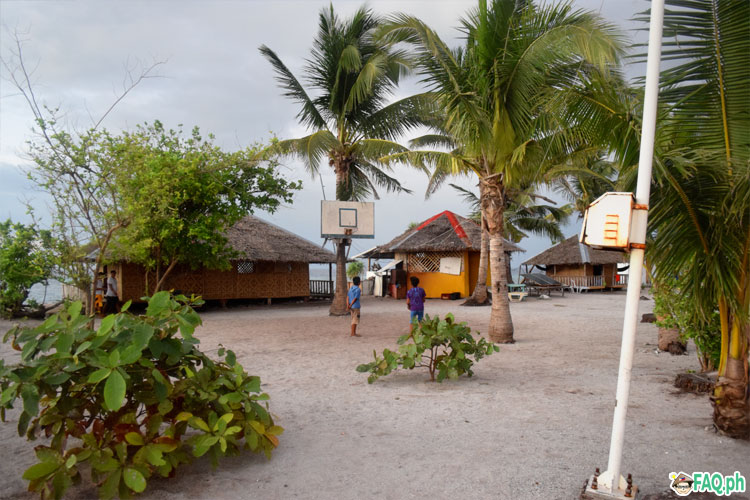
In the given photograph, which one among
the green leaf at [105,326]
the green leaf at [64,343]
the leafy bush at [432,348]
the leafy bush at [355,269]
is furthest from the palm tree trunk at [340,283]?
the leafy bush at [355,269]

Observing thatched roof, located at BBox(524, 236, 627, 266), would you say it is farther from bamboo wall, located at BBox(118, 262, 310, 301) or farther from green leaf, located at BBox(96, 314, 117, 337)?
green leaf, located at BBox(96, 314, 117, 337)

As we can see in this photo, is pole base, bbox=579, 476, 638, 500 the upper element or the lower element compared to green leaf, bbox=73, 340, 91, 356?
lower

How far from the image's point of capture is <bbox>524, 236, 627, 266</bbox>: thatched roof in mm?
26600

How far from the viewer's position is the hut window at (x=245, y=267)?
61.6 ft

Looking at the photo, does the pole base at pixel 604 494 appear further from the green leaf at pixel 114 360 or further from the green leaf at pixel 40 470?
the green leaf at pixel 40 470

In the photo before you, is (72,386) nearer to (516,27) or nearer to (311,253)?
(516,27)

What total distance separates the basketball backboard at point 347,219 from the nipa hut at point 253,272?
10.9 ft

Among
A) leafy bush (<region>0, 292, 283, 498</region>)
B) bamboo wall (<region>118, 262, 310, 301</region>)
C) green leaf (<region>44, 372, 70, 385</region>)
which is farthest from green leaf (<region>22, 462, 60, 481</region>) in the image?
bamboo wall (<region>118, 262, 310, 301</region>)

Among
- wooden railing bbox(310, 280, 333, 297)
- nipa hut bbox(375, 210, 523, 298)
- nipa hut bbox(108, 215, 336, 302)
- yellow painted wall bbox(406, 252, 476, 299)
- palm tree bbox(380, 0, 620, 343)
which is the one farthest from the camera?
wooden railing bbox(310, 280, 333, 297)

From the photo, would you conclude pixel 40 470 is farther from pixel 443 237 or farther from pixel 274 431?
pixel 443 237

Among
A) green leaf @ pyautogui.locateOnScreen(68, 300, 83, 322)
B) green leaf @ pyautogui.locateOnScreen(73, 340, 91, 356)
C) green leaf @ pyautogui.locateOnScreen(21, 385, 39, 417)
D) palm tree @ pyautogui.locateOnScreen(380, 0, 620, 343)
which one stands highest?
palm tree @ pyautogui.locateOnScreen(380, 0, 620, 343)

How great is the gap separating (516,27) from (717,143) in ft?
16.8

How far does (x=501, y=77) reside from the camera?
853 centimetres

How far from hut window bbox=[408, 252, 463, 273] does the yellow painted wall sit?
0.23m
